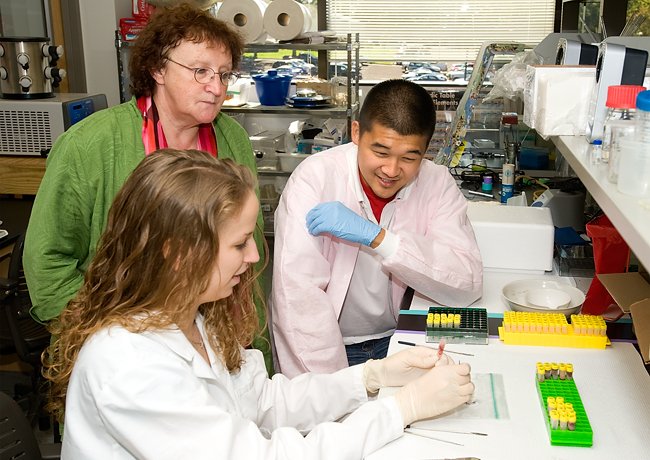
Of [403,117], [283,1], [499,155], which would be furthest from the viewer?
[283,1]

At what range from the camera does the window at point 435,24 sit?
5133 millimetres

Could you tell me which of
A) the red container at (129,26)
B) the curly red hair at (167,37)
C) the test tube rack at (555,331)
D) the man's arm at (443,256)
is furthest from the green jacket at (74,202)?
the red container at (129,26)

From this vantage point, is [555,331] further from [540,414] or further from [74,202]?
[74,202]

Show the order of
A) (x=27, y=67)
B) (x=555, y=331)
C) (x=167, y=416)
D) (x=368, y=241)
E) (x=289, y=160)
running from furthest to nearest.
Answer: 1. (x=289, y=160)
2. (x=27, y=67)
3. (x=368, y=241)
4. (x=555, y=331)
5. (x=167, y=416)

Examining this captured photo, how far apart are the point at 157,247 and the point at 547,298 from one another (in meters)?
1.16

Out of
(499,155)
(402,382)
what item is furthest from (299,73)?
(402,382)

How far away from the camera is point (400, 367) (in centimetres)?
138

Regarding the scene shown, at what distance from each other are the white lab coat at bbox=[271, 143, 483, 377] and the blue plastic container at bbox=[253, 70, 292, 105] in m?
2.36

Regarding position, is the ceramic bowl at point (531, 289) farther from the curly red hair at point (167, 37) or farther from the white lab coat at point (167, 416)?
the curly red hair at point (167, 37)

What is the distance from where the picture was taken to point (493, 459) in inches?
44.8

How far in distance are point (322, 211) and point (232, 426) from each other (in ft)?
2.70

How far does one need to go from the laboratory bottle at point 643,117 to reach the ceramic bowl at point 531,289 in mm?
751

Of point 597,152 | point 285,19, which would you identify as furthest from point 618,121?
point 285,19

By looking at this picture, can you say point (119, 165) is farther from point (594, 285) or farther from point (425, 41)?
point (425, 41)
